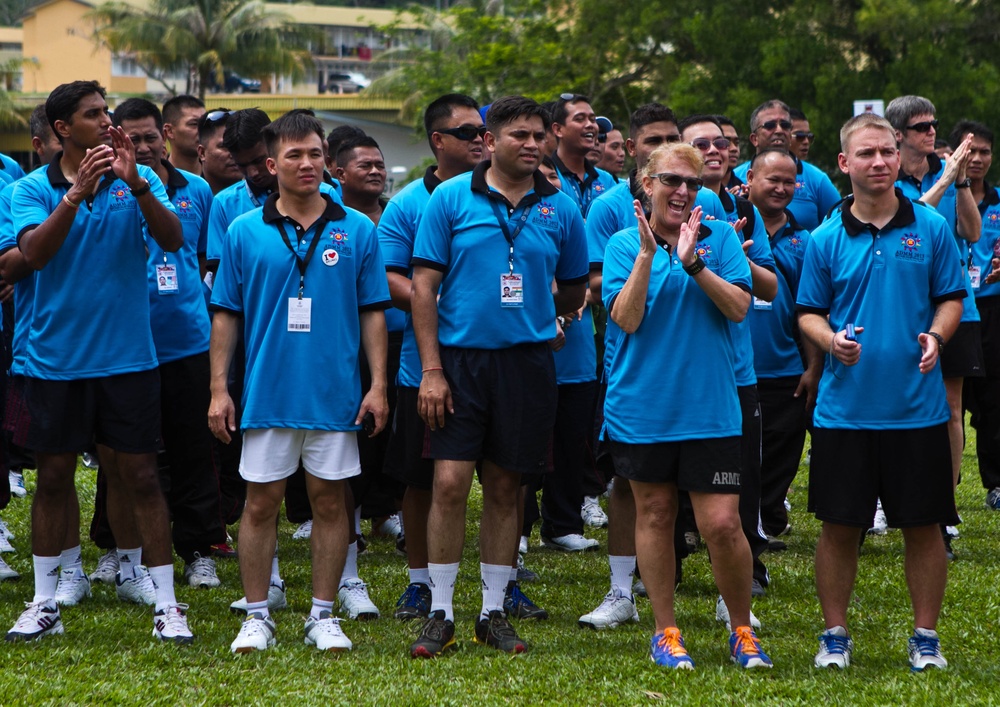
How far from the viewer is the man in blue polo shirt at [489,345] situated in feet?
19.2

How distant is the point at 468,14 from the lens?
105ft

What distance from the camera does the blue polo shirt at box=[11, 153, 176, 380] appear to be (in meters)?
6.02

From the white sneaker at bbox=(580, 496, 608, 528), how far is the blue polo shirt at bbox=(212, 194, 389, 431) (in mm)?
3426

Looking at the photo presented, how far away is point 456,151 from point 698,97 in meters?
20.7

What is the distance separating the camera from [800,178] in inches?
319

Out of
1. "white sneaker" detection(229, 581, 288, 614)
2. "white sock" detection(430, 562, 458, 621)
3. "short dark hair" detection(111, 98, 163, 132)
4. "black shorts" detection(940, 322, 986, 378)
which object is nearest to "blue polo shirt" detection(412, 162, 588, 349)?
"white sock" detection(430, 562, 458, 621)

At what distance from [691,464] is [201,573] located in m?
A: 3.13

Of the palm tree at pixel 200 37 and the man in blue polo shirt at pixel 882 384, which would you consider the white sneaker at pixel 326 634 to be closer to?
the man in blue polo shirt at pixel 882 384

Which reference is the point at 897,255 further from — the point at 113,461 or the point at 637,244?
the point at 113,461

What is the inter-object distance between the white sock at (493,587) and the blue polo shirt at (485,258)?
3.34ft

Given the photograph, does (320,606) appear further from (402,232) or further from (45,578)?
(402,232)

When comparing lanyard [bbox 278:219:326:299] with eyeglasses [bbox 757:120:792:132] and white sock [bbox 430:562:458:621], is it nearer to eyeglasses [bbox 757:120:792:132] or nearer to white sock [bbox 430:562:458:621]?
white sock [bbox 430:562:458:621]

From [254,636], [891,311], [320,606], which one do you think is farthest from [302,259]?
[891,311]

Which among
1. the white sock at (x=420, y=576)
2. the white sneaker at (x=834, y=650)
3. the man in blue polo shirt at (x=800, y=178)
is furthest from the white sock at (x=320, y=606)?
the man in blue polo shirt at (x=800, y=178)
